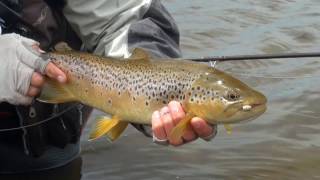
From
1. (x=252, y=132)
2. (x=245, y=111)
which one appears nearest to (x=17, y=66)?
(x=245, y=111)

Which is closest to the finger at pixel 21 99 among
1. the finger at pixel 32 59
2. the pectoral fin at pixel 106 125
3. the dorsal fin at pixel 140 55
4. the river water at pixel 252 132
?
the finger at pixel 32 59

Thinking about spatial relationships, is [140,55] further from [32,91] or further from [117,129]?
[32,91]

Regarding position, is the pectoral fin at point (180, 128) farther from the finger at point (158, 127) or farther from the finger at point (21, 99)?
the finger at point (21, 99)

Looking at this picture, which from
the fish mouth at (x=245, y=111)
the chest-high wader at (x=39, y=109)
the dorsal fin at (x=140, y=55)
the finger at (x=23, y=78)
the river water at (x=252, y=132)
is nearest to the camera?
the fish mouth at (x=245, y=111)

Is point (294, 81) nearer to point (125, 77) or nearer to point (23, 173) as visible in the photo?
point (23, 173)

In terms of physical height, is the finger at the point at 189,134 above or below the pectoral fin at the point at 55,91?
above

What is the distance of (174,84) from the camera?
8.62 feet

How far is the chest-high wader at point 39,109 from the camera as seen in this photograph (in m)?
3.29

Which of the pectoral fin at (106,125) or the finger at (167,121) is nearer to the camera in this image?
the finger at (167,121)

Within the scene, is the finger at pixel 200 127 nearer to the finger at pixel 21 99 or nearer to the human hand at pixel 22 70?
the human hand at pixel 22 70

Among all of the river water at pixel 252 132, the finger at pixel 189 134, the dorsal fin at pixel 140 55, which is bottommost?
the river water at pixel 252 132

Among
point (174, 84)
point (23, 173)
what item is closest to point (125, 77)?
point (174, 84)

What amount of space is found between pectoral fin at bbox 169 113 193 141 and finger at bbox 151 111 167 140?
0.04m

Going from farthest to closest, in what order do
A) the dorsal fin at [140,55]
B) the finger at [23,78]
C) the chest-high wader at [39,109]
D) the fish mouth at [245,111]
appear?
the chest-high wader at [39,109] → the finger at [23,78] → the dorsal fin at [140,55] → the fish mouth at [245,111]
